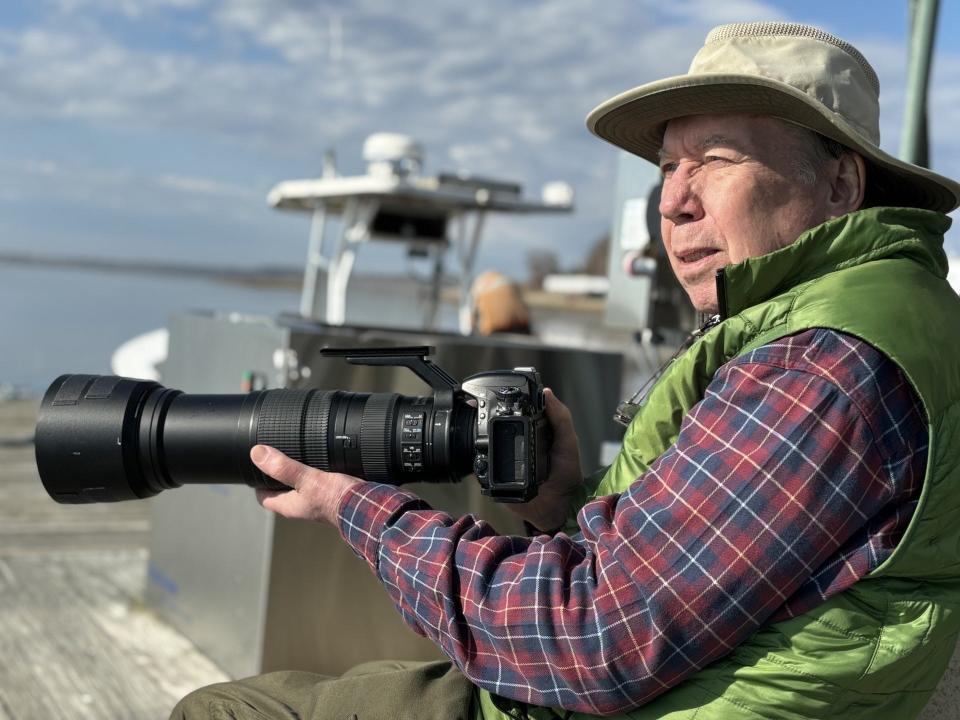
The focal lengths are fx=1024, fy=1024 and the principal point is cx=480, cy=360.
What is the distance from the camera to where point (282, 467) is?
1.55m

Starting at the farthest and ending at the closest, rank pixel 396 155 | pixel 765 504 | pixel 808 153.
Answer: pixel 396 155, pixel 808 153, pixel 765 504

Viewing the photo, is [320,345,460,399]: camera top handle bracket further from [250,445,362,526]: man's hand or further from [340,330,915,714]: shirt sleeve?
[340,330,915,714]: shirt sleeve

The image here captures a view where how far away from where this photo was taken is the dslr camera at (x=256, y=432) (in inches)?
61.3

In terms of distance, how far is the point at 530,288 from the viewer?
117 ft

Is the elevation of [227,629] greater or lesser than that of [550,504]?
lesser

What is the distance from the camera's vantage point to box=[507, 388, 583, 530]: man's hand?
1761 millimetres

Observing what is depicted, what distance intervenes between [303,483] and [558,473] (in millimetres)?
458

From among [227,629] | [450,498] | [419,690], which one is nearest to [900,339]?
[419,690]

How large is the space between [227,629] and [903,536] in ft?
7.78

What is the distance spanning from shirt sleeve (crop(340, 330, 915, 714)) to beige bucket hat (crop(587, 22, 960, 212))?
0.40m

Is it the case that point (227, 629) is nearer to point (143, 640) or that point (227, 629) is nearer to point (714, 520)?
point (143, 640)

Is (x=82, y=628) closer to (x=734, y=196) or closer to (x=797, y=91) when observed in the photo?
(x=734, y=196)

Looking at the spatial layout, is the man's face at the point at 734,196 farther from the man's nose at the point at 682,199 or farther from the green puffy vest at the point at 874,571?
the green puffy vest at the point at 874,571

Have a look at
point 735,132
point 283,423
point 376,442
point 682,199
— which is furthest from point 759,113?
point 283,423
